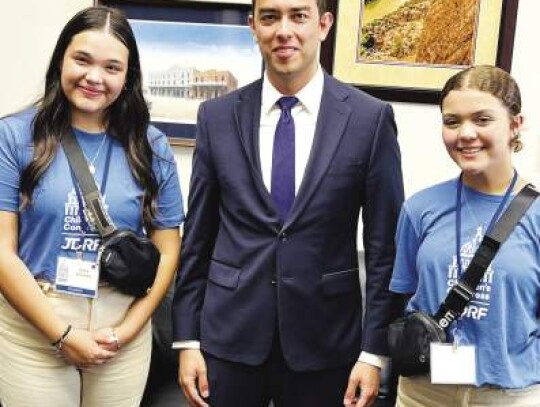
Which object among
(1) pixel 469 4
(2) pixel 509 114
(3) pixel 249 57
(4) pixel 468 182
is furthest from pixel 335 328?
(1) pixel 469 4

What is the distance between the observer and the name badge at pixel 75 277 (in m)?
1.37

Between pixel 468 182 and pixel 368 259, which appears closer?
pixel 468 182

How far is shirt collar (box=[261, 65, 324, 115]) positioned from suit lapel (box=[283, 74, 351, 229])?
2cm

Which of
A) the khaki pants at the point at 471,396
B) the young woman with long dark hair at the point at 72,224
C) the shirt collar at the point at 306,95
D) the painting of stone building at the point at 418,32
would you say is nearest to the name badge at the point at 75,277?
the young woman with long dark hair at the point at 72,224

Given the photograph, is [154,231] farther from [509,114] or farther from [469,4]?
[469,4]

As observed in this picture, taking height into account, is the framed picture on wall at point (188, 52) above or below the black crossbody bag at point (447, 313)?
above

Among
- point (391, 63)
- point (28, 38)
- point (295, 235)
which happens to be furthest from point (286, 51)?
point (28, 38)

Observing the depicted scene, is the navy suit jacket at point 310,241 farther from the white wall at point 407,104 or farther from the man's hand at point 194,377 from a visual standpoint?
the white wall at point 407,104

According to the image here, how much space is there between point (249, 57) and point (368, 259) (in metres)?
1.18

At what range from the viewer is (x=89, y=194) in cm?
137

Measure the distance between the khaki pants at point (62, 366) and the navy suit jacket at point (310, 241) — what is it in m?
0.18

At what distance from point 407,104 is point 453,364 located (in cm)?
131

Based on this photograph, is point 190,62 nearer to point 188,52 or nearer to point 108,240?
point 188,52

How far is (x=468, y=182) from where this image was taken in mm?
1291
